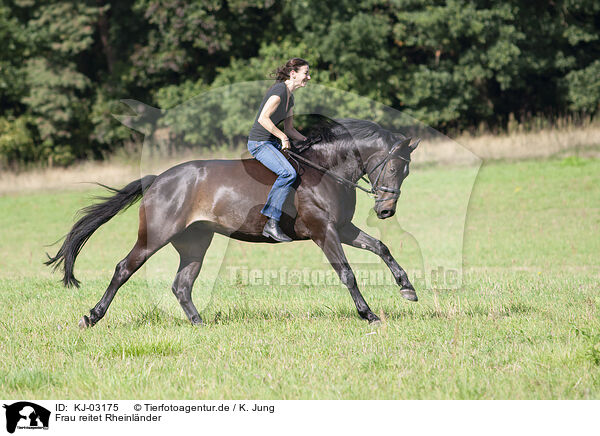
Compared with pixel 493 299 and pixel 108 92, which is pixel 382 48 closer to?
pixel 108 92

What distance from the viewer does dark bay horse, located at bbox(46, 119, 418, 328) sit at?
724cm

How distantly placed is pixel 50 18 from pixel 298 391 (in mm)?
30783

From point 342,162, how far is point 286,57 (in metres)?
24.0

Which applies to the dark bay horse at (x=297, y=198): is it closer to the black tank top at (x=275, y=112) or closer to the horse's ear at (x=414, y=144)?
the horse's ear at (x=414, y=144)

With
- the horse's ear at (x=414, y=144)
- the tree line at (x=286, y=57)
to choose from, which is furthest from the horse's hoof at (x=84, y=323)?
the tree line at (x=286, y=57)

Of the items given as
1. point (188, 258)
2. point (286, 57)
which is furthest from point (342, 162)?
point (286, 57)

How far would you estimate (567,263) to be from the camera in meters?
12.4

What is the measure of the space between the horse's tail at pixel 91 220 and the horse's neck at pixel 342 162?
200 cm

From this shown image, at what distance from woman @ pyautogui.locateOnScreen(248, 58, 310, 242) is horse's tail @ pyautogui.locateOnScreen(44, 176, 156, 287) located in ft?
4.90

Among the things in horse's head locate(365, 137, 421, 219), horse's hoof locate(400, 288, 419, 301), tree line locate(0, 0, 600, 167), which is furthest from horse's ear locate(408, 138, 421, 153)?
tree line locate(0, 0, 600, 167)

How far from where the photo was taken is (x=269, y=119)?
7.00 meters

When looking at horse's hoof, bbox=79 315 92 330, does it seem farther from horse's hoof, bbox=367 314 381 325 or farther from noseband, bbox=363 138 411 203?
noseband, bbox=363 138 411 203

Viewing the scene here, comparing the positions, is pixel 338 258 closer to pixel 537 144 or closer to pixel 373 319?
pixel 373 319

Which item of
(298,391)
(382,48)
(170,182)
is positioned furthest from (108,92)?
(298,391)
